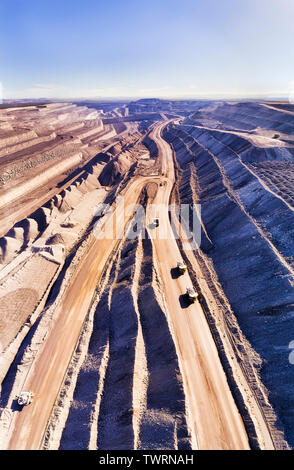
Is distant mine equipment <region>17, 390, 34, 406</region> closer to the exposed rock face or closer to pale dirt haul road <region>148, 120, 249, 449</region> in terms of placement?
pale dirt haul road <region>148, 120, 249, 449</region>

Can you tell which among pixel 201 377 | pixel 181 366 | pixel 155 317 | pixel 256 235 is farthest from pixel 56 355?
pixel 256 235

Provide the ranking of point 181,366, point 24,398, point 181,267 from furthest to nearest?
point 181,267 < point 181,366 < point 24,398

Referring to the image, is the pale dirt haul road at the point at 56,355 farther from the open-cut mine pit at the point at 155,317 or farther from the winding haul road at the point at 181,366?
the open-cut mine pit at the point at 155,317

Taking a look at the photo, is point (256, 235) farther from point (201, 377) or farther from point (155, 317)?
point (201, 377)

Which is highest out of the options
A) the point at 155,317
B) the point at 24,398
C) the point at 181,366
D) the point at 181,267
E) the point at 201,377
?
the point at 181,267

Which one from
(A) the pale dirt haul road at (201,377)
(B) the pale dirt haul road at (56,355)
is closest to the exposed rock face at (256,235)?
(A) the pale dirt haul road at (201,377)
